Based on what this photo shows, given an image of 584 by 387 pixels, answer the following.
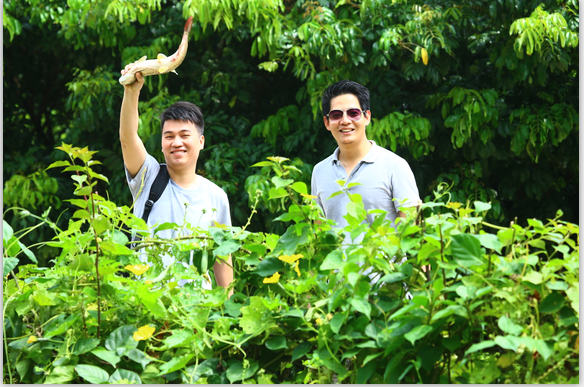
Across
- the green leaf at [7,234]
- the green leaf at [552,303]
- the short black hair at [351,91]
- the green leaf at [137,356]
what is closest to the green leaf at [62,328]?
the green leaf at [137,356]

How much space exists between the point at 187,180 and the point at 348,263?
1.43 meters

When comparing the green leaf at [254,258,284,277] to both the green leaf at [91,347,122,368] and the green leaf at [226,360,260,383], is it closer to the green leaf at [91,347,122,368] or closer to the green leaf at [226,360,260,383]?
the green leaf at [226,360,260,383]

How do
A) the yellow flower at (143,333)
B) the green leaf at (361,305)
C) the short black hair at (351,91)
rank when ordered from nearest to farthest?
the green leaf at (361,305)
the yellow flower at (143,333)
the short black hair at (351,91)

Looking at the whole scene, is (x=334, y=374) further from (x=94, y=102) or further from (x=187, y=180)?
(x=94, y=102)

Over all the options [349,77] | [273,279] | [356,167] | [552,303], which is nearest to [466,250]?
[552,303]

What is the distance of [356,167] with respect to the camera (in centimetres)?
245

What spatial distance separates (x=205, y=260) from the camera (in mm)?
1364

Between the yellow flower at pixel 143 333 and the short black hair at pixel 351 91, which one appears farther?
the short black hair at pixel 351 91

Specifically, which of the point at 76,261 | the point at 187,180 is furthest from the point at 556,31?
the point at 76,261

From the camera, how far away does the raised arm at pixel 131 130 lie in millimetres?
2219

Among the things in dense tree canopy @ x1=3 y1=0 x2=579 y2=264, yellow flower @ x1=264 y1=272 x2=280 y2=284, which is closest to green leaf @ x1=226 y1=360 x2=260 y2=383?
yellow flower @ x1=264 y1=272 x2=280 y2=284

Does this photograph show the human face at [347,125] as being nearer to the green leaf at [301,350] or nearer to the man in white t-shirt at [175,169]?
the man in white t-shirt at [175,169]

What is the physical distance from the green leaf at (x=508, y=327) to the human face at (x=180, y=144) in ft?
5.33

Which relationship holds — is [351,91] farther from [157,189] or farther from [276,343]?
[276,343]
